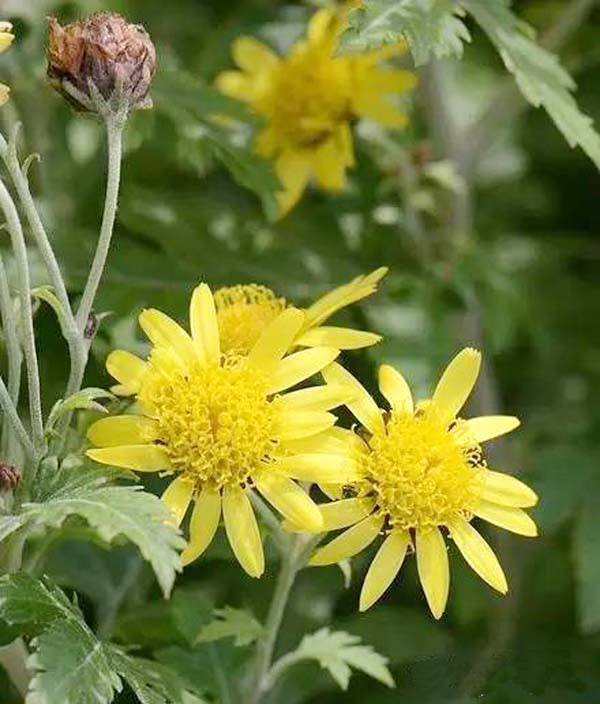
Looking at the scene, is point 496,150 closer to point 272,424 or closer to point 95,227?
point 95,227

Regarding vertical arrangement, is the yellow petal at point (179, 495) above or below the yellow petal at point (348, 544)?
above

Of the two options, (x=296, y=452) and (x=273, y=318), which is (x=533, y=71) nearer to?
(x=273, y=318)

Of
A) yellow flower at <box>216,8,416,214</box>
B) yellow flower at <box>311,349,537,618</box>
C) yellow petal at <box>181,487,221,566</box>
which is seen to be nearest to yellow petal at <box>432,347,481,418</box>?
yellow flower at <box>311,349,537,618</box>

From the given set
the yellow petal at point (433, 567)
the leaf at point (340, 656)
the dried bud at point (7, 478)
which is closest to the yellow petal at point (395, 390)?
the yellow petal at point (433, 567)

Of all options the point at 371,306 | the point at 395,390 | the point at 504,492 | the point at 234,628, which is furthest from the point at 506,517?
the point at 371,306

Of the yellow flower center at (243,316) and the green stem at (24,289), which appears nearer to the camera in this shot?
the green stem at (24,289)

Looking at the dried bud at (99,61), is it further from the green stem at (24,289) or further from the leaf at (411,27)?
the leaf at (411,27)
